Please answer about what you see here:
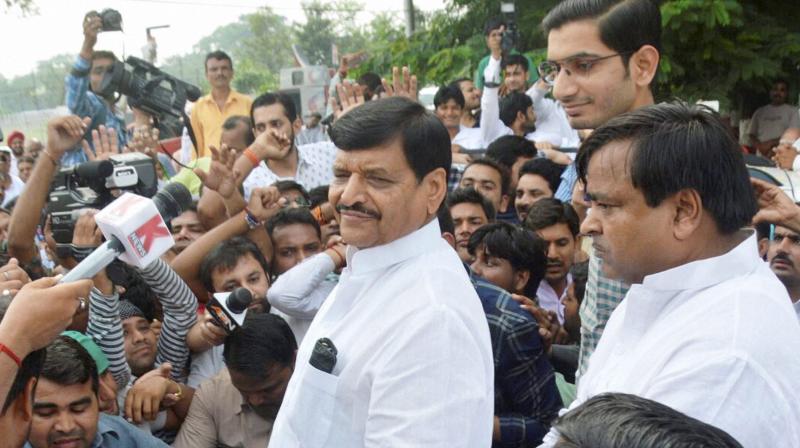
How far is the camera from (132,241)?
6.58ft

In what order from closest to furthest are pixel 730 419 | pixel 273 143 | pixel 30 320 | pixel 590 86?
1. pixel 730 419
2. pixel 30 320
3. pixel 590 86
4. pixel 273 143

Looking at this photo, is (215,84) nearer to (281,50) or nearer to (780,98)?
(780,98)

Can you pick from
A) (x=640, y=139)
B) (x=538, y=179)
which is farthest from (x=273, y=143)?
(x=640, y=139)

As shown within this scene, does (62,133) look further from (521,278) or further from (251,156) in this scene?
(521,278)

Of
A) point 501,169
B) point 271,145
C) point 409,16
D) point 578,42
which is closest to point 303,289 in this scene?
point 578,42

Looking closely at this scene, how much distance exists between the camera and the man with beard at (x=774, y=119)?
8.96 metres

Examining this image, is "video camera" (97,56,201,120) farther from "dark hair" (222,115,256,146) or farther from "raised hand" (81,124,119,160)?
"raised hand" (81,124,119,160)

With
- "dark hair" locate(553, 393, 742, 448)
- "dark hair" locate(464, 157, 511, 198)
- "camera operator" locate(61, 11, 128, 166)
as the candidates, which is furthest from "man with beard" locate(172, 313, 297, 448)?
"camera operator" locate(61, 11, 128, 166)

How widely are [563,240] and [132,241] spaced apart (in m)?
2.77

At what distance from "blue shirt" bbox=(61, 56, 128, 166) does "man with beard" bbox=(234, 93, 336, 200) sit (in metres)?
1.57

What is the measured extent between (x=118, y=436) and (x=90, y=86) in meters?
5.07

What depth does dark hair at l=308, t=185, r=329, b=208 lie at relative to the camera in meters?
4.59

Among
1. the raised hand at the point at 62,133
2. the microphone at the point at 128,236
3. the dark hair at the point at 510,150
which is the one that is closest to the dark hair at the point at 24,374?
the microphone at the point at 128,236

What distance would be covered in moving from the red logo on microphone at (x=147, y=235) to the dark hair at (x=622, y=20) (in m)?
1.32
